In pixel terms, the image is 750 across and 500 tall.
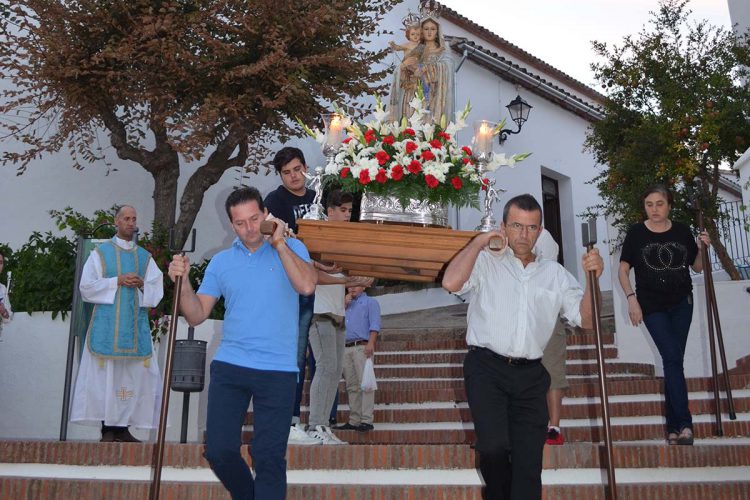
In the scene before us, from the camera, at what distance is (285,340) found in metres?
3.88

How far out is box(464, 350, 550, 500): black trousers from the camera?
12.6 feet

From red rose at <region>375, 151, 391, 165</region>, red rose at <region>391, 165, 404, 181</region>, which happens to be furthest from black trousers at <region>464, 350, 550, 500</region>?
red rose at <region>375, 151, 391, 165</region>

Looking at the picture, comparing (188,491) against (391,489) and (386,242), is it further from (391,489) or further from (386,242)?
(386,242)

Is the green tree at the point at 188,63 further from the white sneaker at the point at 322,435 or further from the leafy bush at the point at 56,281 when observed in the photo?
the white sneaker at the point at 322,435

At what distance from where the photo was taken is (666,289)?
5500 millimetres

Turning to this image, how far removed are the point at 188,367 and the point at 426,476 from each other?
1.93 metres

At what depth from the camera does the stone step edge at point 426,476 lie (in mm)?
5102

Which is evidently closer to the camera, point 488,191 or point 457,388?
point 488,191

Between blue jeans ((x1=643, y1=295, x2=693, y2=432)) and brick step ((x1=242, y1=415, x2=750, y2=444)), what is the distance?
811mm

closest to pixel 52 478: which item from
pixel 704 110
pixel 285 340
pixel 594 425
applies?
pixel 285 340

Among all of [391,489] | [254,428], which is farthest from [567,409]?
[254,428]

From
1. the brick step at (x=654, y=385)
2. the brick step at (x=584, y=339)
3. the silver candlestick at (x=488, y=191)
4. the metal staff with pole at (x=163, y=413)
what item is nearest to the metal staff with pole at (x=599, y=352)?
the silver candlestick at (x=488, y=191)

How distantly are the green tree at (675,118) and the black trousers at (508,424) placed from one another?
678 cm

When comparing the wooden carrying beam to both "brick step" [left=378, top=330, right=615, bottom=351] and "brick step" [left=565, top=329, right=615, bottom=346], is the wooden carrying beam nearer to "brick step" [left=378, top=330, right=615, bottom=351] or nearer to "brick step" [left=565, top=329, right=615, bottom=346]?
"brick step" [left=378, top=330, right=615, bottom=351]
